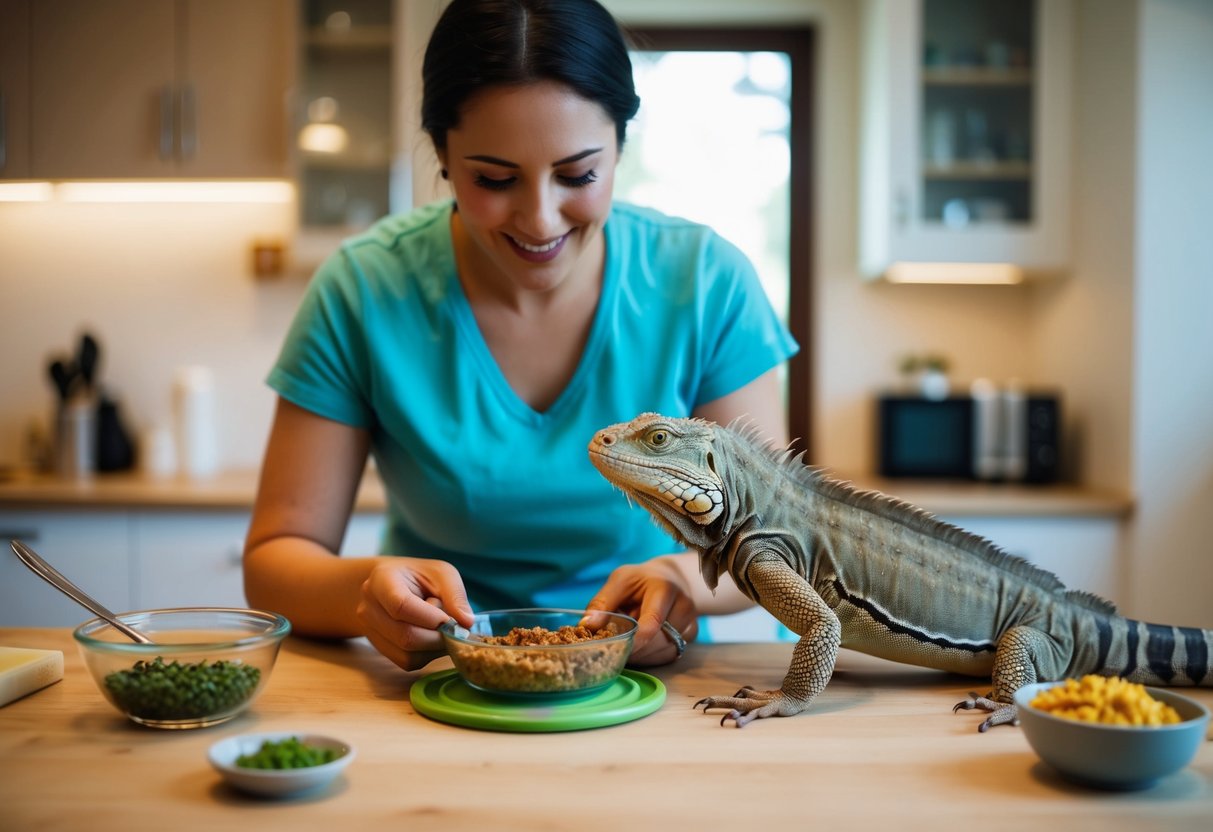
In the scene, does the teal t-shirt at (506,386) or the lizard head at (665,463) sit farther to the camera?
the teal t-shirt at (506,386)

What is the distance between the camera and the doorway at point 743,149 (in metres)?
3.70

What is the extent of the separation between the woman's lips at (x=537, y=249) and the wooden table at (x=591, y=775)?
58 cm

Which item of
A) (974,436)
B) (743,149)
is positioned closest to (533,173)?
(974,436)

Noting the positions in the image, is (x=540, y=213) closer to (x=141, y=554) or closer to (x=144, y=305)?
(x=141, y=554)

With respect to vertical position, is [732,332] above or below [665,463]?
above

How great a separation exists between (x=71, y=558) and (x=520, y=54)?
239cm

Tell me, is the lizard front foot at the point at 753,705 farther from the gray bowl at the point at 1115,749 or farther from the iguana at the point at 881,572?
the gray bowl at the point at 1115,749

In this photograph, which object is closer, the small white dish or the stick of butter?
the small white dish

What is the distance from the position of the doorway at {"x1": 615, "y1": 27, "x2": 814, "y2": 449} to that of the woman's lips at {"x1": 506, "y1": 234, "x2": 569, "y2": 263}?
233 cm

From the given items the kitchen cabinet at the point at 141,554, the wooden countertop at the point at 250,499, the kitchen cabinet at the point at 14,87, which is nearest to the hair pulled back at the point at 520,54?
the wooden countertop at the point at 250,499

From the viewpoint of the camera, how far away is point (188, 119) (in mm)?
3326

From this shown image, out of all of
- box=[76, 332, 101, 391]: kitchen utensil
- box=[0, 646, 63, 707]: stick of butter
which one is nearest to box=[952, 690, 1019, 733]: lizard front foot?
box=[0, 646, 63, 707]: stick of butter

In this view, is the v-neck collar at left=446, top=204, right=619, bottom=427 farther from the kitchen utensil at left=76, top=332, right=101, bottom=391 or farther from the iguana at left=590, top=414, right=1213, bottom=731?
the kitchen utensil at left=76, top=332, right=101, bottom=391

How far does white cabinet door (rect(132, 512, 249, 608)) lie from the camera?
9.89ft
